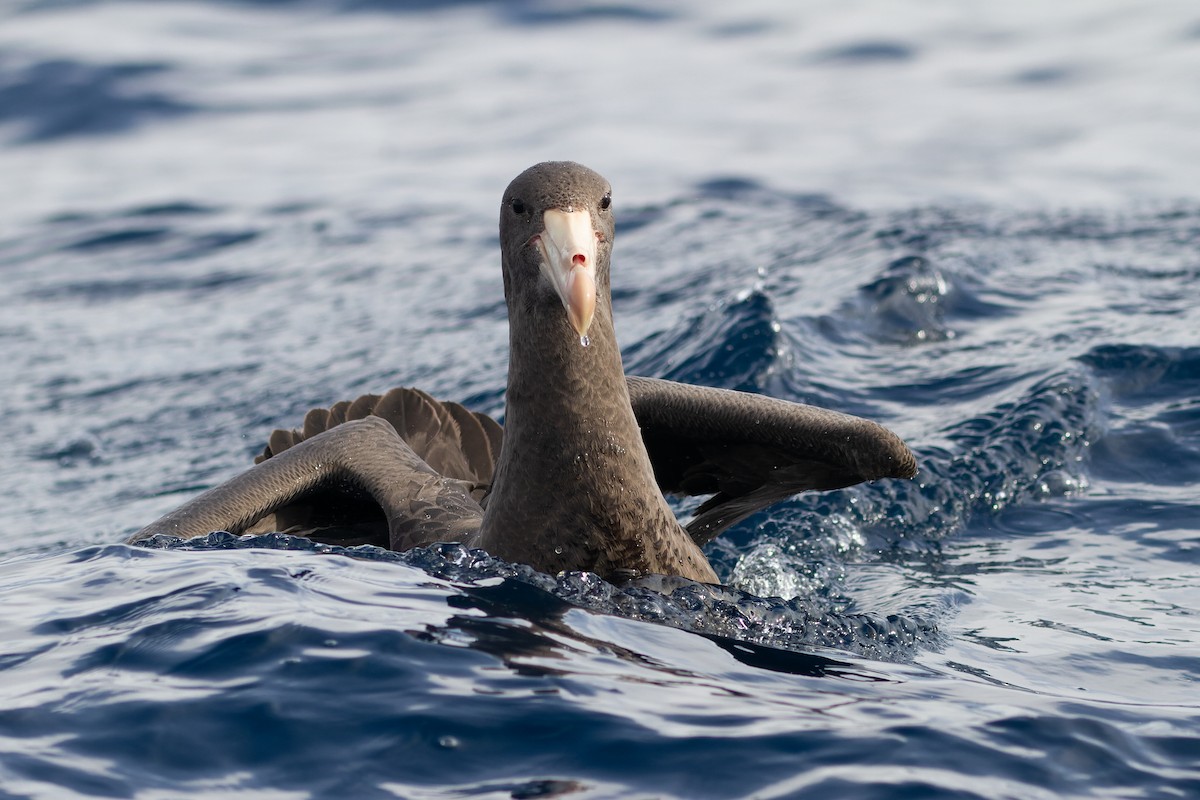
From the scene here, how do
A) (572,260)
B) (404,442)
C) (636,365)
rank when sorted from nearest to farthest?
(572,260)
(404,442)
(636,365)

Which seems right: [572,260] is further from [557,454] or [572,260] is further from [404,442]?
[404,442]

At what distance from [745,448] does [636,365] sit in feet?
12.1

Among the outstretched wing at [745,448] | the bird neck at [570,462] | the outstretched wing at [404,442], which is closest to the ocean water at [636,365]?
the bird neck at [570,462]

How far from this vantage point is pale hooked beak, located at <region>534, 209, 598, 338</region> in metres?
4.40

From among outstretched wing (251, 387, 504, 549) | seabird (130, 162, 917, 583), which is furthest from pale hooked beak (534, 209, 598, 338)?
outstretched wing (251, 387, 504, 549)

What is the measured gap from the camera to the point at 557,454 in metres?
4.71

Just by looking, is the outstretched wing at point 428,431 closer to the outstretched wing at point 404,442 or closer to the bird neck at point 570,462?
the outstretched wing at point 404,442

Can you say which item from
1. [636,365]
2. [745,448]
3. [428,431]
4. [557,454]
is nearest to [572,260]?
[557,454]

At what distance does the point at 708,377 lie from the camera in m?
8.91

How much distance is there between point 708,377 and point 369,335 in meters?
3.49

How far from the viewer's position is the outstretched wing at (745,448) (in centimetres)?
573

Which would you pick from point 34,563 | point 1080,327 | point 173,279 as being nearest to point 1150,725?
point 34,563

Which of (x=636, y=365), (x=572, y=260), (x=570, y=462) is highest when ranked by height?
(x=572, y=260)

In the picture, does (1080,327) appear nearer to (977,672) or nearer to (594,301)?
(977,672)
